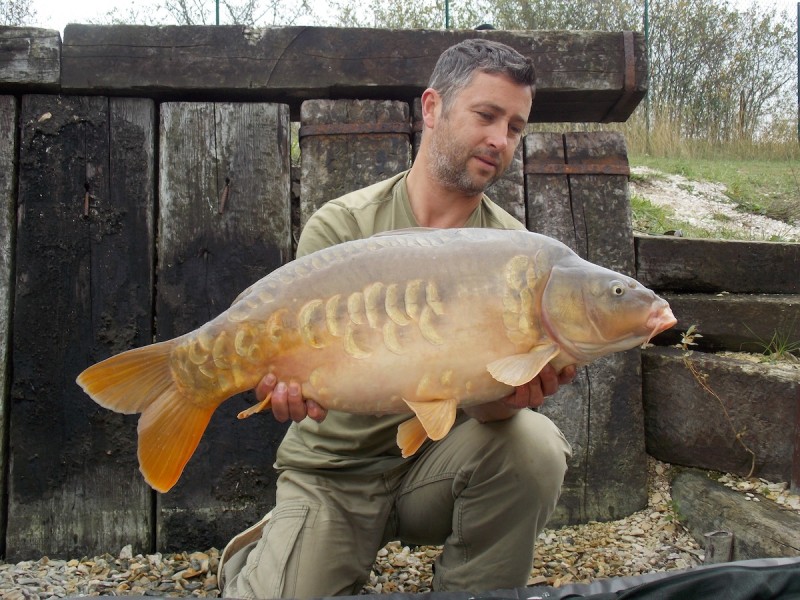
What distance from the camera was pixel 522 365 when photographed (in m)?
1.62

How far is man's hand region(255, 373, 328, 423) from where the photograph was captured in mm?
1736

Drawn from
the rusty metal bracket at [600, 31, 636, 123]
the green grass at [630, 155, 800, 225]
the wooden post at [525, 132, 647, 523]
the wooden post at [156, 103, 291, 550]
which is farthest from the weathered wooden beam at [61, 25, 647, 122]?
the green grass at [630, 155, 800, 225]

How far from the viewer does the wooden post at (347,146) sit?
9.62 ft

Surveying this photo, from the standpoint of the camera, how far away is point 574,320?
64.3 inches

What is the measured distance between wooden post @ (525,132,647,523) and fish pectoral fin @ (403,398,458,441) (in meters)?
1.41

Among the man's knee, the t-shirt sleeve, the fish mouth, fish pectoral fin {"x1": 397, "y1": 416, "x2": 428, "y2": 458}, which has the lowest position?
the man's knee

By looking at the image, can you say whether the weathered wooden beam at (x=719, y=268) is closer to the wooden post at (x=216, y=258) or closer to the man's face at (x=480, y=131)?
the man's face at (x=480, y=131)

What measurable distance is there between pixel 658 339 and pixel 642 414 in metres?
0.36

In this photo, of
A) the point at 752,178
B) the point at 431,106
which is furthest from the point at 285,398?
the point at 752,178

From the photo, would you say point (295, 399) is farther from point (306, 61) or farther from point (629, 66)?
point (629, 66)

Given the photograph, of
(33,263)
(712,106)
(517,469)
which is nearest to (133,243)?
(33,263)

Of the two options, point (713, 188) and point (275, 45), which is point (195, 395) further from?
point (713, 188)

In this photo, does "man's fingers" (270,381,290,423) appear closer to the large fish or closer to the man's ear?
the large fish

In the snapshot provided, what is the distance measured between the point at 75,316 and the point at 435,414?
5.56 feet
